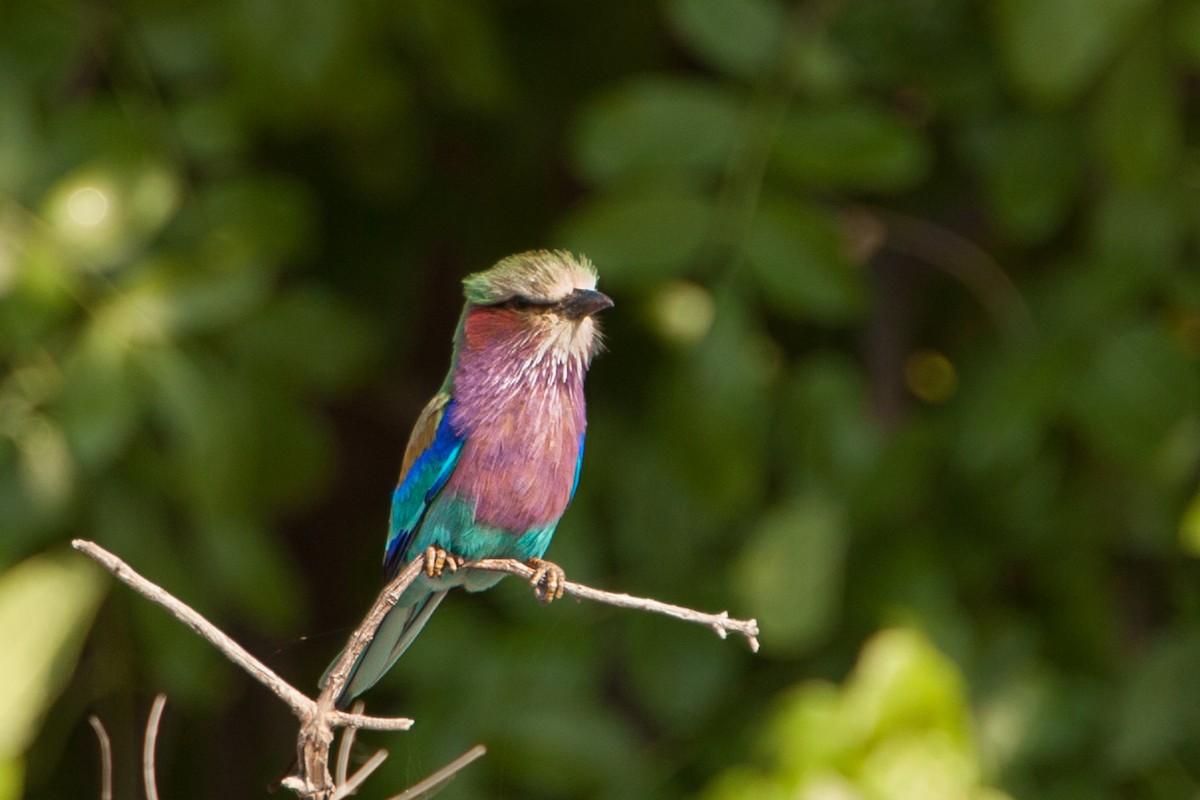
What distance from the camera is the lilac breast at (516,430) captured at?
119 centimetres

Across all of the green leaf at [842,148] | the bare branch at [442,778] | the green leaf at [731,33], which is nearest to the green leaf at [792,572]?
the green leaf at [842,148]

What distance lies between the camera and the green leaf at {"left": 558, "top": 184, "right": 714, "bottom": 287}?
109 inches

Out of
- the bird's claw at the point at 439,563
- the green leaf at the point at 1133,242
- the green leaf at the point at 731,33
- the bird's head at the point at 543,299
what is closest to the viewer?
the bird's head at the point at 543,299

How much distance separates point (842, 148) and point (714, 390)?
51 centimetres

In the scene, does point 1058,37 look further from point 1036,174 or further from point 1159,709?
point 1159,709

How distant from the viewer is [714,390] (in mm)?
2770

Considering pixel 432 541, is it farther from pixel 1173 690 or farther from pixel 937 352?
pixel 937 352

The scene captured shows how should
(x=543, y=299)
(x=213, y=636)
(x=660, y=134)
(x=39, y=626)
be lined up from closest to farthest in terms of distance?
(x=213, y=636) < (x=543, y=299) < (x=39, y=626) < (x=660, y=134)

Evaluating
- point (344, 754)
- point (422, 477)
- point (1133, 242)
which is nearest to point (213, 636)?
point (344, 754)

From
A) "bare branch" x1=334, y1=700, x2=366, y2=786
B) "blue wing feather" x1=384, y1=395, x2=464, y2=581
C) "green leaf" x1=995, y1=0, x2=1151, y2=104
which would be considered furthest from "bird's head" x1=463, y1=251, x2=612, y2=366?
"green leaf" x1=995, y1=0, x2=1151, y2=104

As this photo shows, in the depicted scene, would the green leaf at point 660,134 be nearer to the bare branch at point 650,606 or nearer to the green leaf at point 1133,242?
the green leaf at point 1133,242

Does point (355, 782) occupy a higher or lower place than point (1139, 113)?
lower

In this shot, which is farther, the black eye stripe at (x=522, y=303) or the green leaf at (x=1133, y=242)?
the green leaf at (x=1133, y=242)

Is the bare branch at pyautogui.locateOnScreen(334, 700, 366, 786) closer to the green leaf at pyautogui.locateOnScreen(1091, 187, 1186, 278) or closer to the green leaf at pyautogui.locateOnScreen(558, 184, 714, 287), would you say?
the green leaf at pyautogui.locateOnScreen(558, 184, 714, 287)
